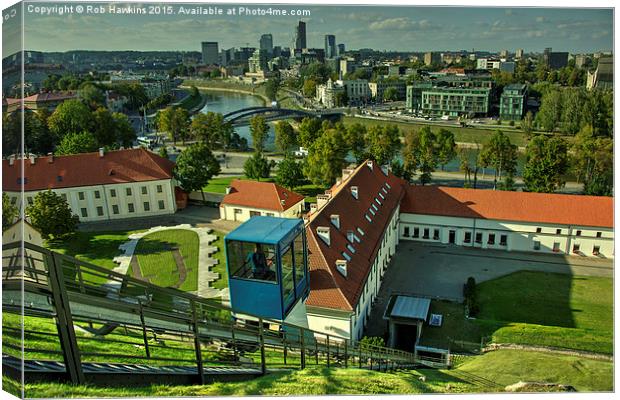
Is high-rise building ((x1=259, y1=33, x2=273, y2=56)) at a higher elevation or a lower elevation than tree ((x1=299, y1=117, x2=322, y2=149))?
higher

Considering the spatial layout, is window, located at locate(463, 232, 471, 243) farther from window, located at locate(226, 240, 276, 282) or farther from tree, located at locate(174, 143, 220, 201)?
window, located at locate(226, 240, 276, 282)

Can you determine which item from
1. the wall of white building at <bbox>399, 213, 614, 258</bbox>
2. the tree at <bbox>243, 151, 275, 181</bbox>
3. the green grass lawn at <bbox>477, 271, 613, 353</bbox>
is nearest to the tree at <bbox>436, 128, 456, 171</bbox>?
the tree at <bbox>243, 151, 275, 181</bbox>

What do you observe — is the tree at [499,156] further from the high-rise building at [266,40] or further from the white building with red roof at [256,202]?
the high-rise building at [266,40]

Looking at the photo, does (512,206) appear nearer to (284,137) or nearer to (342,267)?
(342,267)

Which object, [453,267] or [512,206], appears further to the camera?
[512,206]

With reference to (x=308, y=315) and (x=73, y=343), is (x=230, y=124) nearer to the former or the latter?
(x=308, y=315)

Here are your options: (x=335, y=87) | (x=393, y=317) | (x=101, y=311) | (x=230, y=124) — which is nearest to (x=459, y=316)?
(x=393, y=317)

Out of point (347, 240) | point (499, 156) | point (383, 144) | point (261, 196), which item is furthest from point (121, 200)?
point (499, 156)

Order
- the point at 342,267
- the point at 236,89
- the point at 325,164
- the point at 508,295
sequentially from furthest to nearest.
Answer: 1. the point at 236,89
2. the point at 325,164
3. the point at 508,295
4. the point at 342,267
